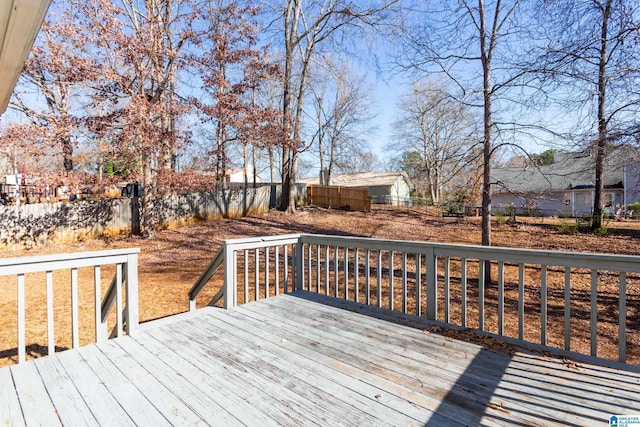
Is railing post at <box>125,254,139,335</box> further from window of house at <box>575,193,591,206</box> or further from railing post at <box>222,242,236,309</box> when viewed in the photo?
window of house at <box>575,193,591,206</box>

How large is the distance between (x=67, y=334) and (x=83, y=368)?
9.64ft

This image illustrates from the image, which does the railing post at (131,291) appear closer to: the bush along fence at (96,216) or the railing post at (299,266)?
the railing post at (299,266)

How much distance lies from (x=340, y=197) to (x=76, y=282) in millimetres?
17829

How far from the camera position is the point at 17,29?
2102 mm

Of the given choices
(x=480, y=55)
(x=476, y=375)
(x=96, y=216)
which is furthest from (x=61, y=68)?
(x=476, y=375)

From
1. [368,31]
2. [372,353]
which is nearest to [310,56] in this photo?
[368,31]

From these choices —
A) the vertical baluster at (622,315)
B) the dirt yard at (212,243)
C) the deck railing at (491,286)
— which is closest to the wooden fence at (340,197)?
the dirt yard at (212,243)

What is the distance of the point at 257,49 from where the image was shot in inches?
500

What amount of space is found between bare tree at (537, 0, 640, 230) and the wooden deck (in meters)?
4.48

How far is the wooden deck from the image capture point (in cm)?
188

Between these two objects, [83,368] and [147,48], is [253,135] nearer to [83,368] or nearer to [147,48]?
[147,48]

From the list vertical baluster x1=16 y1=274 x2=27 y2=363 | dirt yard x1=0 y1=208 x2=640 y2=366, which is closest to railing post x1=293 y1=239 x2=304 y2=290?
dirt yard x1=0 y1=208 x2=640 y2=366

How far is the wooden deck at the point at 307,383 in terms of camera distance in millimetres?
1883

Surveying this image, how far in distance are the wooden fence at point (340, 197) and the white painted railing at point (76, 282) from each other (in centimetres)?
1608
